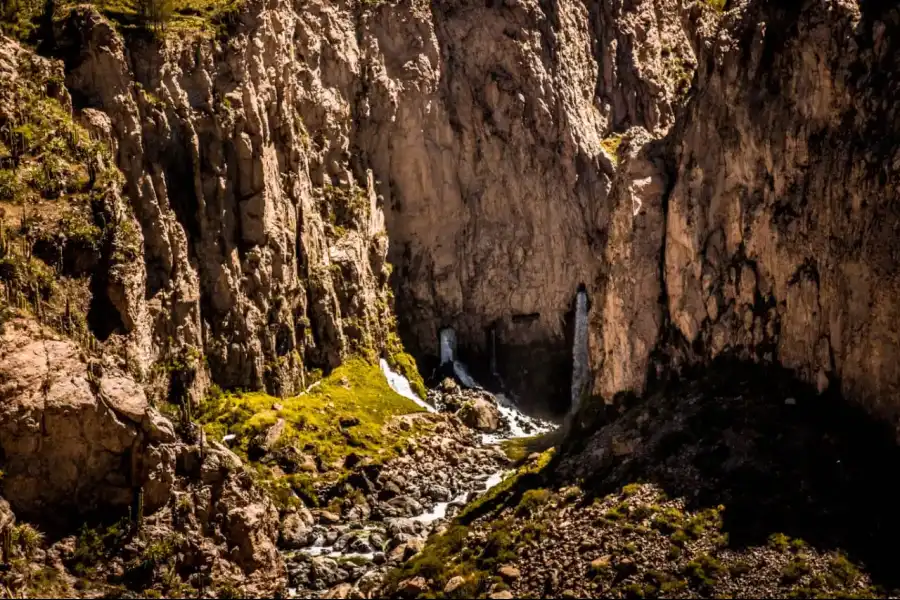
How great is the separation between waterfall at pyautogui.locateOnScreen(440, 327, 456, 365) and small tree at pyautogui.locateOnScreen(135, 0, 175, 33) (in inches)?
1950

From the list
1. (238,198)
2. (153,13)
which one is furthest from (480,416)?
(153,13)

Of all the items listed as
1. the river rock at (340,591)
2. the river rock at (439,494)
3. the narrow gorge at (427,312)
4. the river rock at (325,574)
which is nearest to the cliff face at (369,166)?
the narrow gorge at (427,312)

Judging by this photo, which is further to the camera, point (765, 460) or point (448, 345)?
point (448, 345)

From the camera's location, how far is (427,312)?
132750 mm

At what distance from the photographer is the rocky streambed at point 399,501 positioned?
7175 cm

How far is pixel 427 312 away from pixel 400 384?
14.0 meters

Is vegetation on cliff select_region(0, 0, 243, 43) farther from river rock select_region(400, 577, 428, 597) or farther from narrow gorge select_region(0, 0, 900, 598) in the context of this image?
river rock select_region(400, 577, 428, 597)

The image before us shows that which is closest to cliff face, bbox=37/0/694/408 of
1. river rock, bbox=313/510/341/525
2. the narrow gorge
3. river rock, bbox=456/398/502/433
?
the narrow gorge

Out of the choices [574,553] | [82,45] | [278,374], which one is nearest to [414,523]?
[574,553]

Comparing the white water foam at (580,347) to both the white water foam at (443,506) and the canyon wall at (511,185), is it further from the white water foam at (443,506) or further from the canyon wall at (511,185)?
the white water foam at (443,506)

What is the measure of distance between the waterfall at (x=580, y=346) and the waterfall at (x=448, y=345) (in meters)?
14.6

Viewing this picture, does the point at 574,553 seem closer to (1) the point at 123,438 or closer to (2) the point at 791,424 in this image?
(2) the point at 791,424

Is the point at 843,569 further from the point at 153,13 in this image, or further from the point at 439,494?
the point at 153,13

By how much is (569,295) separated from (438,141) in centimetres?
2521
